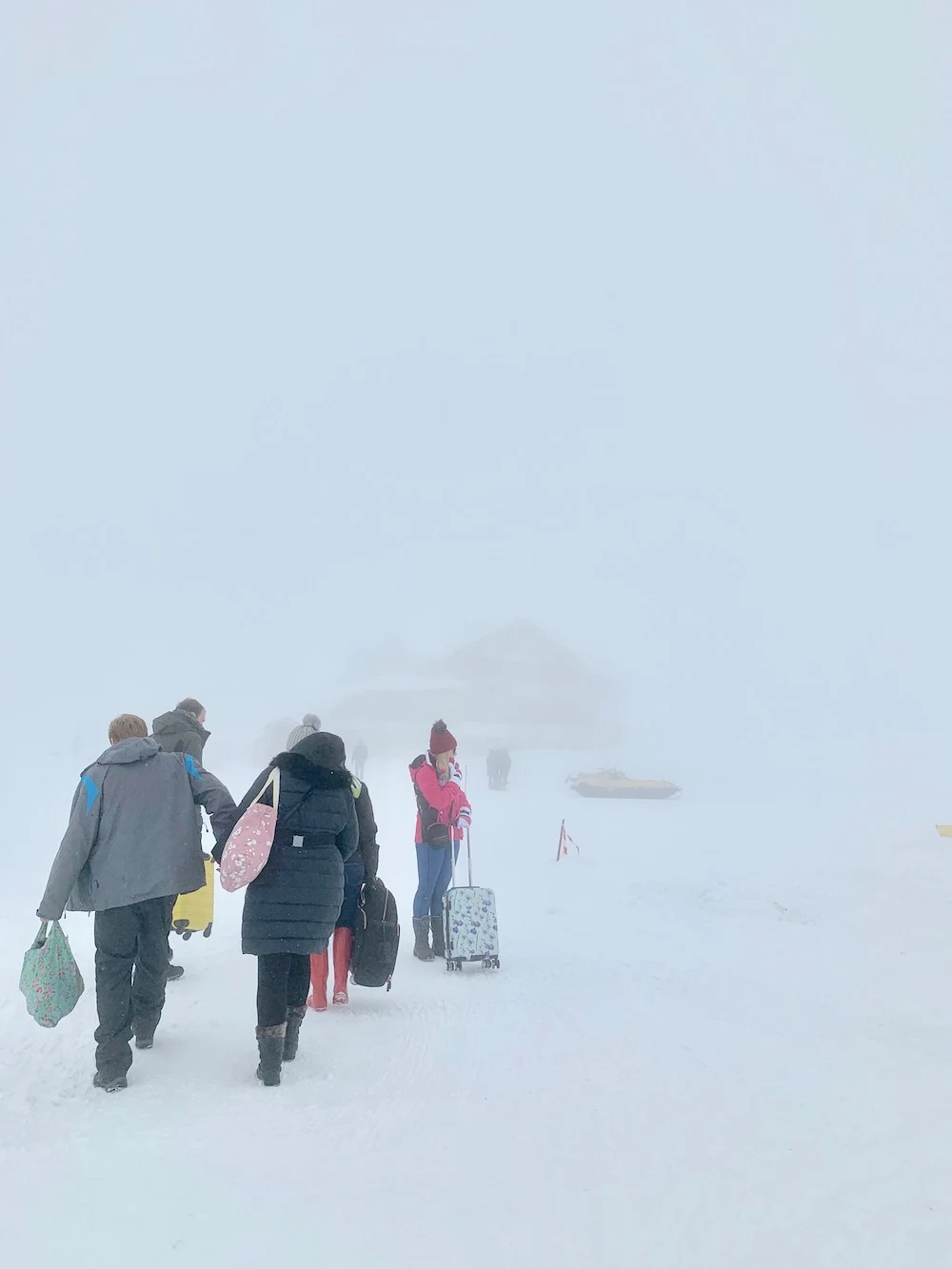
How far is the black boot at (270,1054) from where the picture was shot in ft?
15.3

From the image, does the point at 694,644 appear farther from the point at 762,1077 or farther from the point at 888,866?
the point at 762,1077

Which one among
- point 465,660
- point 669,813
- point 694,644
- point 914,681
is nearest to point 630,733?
point 465,660

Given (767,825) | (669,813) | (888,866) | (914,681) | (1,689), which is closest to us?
(888,866)

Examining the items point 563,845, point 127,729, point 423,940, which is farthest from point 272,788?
point 563,845

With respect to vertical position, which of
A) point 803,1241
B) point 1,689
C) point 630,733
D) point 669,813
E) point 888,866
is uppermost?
point 803,1241

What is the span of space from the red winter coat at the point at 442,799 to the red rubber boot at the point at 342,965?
183 centimetres

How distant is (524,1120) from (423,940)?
3.88 m

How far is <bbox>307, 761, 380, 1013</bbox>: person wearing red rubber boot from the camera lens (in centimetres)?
588

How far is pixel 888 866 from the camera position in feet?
45.0

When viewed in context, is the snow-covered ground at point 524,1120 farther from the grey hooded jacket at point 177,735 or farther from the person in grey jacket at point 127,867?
the grey hooded jacket at point 177,735


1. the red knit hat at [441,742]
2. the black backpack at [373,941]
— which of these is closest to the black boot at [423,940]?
the red knit hat at [441,742]

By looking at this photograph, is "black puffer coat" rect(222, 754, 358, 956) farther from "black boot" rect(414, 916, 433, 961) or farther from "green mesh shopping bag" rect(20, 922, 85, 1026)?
"black boot" rect(414, 916, 433, 961)

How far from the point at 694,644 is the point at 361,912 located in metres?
107

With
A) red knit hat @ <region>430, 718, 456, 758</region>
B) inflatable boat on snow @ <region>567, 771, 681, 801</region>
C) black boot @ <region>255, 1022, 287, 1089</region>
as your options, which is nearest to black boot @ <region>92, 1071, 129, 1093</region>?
black boot @ <region>255, 1022, 287, 1089</region>
